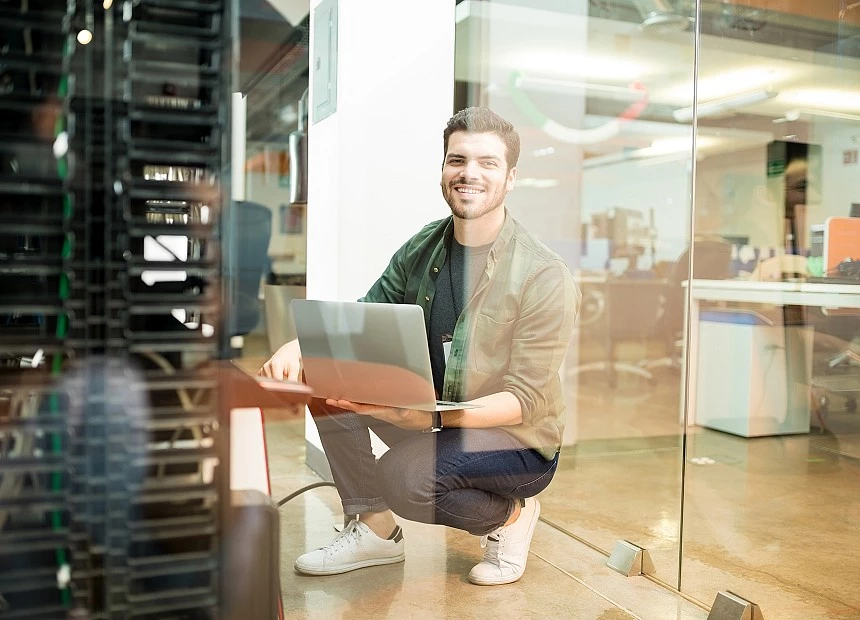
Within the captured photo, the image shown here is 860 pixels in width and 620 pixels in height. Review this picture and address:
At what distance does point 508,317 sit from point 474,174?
0.31 meters

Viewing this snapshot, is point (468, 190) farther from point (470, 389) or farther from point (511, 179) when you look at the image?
point (470, 389)

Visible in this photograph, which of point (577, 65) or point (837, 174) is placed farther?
point (577, 65)

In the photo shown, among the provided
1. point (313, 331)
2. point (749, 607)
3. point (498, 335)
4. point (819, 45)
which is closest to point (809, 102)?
point (819, 45)

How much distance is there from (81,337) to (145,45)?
0.55 ft

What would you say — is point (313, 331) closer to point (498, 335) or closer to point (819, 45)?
point (498, 335)

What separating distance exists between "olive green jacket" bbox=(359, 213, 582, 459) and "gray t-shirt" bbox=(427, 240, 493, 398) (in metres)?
0.01

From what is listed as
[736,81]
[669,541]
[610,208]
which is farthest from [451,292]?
[610,208]

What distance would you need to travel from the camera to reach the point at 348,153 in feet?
4.47

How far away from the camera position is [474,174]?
1.58 meters

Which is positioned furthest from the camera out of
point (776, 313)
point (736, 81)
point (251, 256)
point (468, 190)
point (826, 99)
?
point (736, 81)

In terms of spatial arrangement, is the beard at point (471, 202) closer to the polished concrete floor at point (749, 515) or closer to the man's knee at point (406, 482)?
the man's knee at point (406, 482)

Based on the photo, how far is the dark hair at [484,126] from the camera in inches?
60.1

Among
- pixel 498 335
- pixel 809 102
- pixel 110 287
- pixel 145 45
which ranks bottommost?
pixel 498 335

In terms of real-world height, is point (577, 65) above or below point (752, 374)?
above
